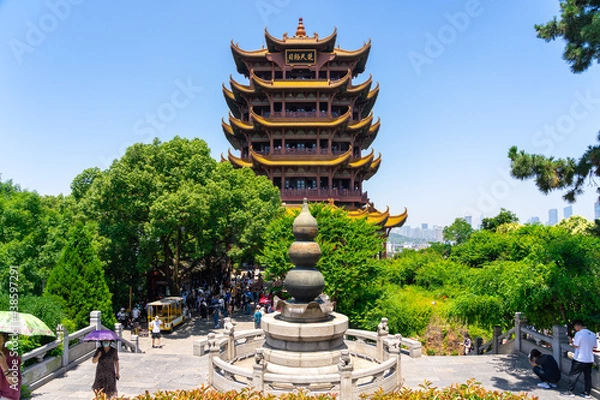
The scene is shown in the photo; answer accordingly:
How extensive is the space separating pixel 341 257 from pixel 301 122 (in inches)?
736

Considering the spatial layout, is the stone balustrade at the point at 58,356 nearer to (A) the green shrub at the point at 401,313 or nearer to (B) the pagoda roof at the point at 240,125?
(A) the green shrub at the point at 401,313

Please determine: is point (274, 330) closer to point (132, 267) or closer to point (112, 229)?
→ point (112, 229)

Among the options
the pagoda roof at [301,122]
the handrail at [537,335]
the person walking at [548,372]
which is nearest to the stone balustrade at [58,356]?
the person walking at [548,372]

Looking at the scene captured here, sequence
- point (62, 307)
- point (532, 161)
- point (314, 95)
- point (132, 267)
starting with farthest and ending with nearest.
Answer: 1. point (314, 95)
2. point (132, 267)
3. point (62, 307)
4. point (532, 161)

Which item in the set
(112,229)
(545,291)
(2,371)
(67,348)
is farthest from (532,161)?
(112,229)

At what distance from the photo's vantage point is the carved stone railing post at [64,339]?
39.1 ft

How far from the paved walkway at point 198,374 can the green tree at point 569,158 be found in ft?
16.7

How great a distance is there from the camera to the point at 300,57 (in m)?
37.4

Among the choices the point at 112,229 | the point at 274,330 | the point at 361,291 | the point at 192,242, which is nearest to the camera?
the point at 274,330

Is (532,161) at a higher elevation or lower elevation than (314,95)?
lower

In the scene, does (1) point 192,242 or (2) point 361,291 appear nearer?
(2) point 361,291

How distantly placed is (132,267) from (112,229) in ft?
9.49

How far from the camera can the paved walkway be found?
10.6m

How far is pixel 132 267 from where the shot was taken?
74.5ft
